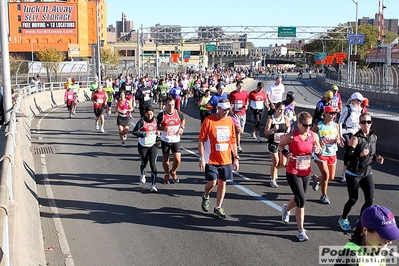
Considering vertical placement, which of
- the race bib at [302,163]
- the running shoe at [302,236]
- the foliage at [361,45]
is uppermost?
the foliage at [361,45]

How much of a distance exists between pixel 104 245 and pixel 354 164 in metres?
3.67

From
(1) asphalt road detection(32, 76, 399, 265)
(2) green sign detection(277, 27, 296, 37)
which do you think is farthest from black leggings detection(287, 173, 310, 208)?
(2) green sign detection(277, 27, 296, 37)

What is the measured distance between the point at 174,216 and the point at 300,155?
2.46m

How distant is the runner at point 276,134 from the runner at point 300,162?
9.82ft

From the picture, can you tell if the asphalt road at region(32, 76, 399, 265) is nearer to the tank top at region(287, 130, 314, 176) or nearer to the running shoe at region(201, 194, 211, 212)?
the running shoe at region(201, 194, 211, 212)

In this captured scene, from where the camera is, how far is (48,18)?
83812 millimetres

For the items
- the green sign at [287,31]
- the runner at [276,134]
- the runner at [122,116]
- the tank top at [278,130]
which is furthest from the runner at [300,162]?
the green sign at [287,31]

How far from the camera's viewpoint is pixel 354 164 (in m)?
7.61

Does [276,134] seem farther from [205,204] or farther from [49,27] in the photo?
[49,27]

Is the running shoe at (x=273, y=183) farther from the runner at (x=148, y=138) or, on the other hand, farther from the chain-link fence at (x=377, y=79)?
the chain-link fence at (x=377, y=79)

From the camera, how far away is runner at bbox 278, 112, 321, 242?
7.35m

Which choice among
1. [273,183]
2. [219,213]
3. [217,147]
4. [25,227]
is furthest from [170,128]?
[25,227]

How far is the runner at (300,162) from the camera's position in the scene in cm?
735

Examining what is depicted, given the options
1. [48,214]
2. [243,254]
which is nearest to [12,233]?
[243,254]
